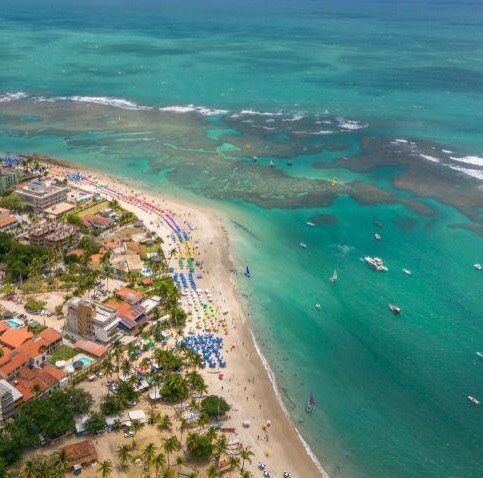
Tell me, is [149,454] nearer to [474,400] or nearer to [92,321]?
[92,321]

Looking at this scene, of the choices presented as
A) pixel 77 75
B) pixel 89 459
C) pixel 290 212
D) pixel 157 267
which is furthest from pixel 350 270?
pixel 77 75

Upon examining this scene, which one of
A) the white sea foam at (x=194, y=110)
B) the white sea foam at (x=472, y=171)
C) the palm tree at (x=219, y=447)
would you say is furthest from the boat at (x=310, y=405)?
the white sea foam at (x=194, y=110)

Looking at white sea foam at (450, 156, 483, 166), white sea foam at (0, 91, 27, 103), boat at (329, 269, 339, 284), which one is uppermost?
white sea foam at (450, 156, 483, 166)

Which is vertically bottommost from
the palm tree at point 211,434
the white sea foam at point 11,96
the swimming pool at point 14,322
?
the white sea foam at point 11,96

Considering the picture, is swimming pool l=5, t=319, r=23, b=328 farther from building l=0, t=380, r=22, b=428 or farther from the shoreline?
the shoreline

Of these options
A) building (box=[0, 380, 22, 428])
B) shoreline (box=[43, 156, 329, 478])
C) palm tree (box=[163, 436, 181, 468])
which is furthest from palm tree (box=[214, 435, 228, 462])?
building (box=[0, 380, 22, 428])

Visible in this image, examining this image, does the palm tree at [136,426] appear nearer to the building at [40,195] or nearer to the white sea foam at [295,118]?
the building at [40,195]

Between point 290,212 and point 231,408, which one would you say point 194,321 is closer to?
point 231,408
